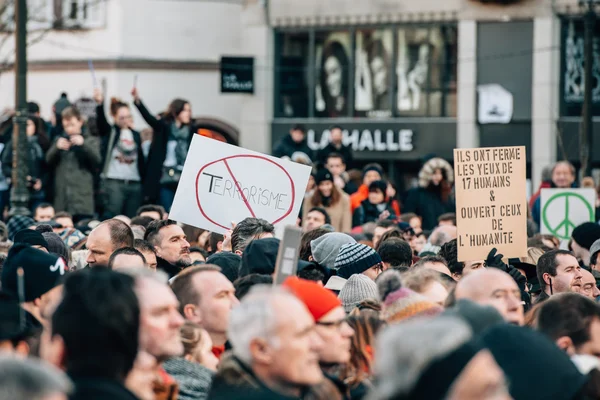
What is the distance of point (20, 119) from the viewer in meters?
15.7

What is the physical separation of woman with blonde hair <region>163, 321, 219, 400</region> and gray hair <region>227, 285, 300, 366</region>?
902mm

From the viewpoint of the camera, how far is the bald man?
689 centimetres

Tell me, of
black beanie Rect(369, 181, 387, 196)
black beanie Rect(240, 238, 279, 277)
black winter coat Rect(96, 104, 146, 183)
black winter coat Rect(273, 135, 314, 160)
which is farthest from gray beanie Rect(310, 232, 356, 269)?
black winter coat Rect(273, 135, 314, 160)

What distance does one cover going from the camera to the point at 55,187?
17672 millimetres

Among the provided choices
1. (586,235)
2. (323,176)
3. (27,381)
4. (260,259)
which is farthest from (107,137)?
(27,381)

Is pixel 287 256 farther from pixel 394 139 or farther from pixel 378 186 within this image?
pixel 394 139

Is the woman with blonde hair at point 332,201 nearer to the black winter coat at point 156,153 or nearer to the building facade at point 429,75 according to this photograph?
the black winter coat at point 156,153

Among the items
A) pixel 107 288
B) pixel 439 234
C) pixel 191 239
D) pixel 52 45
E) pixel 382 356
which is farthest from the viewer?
pixel 52 45

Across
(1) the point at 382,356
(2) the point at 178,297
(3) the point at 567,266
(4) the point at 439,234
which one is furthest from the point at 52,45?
(1) the point at 382,356

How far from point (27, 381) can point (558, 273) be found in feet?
22.3

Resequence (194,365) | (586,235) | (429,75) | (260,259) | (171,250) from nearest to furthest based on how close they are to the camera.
Result: (194,365), (260,259), (171,250), (586,235), (429,75)

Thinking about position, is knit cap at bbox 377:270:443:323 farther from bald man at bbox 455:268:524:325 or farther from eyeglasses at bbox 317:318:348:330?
eyeglasses at bbox 317:318:348:330

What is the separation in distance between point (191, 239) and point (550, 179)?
16.0 ft

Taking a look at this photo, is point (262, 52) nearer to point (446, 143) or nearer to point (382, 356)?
point (446, 143)
